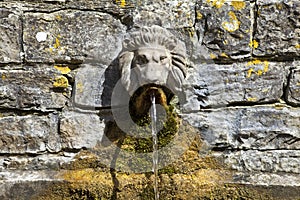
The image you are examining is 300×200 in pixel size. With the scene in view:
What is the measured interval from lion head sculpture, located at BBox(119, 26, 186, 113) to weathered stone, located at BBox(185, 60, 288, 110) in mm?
107

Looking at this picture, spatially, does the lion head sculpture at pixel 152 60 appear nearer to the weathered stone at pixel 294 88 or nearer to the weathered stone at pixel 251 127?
the weathered stone at pixel 251 127

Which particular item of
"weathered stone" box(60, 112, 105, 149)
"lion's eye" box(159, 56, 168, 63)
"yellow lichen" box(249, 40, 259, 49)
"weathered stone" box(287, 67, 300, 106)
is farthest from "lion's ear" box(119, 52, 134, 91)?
"weathered stone" box(287, 67, 300, 106)

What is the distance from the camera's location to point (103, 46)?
1651mm

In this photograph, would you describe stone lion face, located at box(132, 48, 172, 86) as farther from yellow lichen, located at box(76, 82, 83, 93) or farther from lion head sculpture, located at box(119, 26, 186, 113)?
yellow lichen, located at box(76, 82, 83, 93)

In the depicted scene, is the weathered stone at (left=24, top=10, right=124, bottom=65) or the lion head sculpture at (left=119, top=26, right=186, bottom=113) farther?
the weathered stone at (left=24, top=10, right=124, bottom=65)

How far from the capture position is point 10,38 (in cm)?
163

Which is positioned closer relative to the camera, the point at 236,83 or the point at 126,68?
the point at 126,68

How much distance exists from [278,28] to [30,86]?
0.97 metres

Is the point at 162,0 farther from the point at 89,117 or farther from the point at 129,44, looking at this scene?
the point at 89,117

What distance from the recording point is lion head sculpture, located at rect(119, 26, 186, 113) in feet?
4.84

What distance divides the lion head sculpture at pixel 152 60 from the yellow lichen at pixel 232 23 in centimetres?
18

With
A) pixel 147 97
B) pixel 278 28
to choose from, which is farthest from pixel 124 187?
pixel 278 28

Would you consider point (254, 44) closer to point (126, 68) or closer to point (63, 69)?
point (126, 68)

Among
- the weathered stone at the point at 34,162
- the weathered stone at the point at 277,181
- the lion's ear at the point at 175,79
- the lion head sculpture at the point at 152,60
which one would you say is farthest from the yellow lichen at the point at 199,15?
the weathered stone at the point at 34,162
